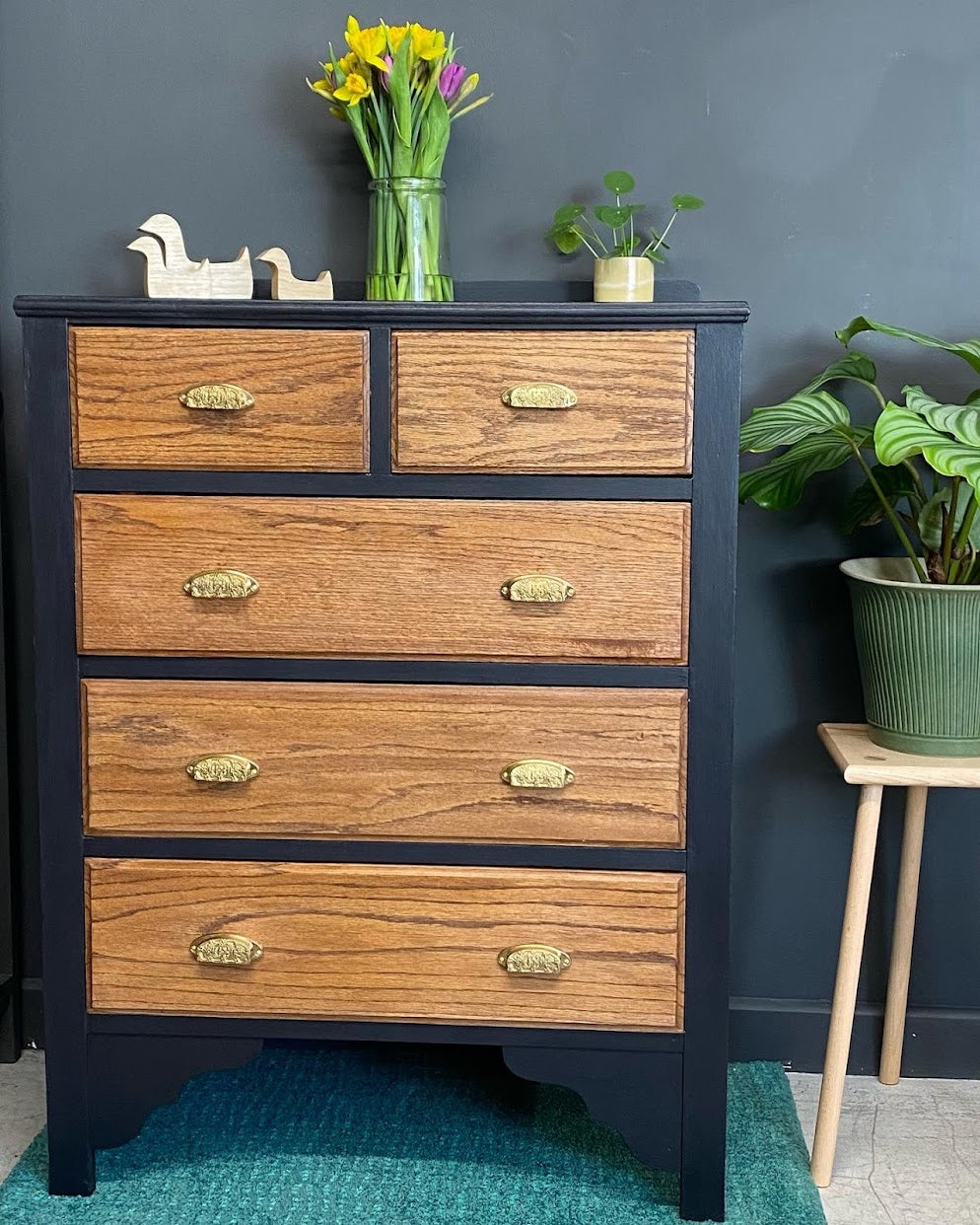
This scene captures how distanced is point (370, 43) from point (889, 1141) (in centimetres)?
173

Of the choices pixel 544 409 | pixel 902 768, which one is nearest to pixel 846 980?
pixel 902 768

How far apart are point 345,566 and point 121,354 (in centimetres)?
38

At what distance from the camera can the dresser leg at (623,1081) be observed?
1.64 metres

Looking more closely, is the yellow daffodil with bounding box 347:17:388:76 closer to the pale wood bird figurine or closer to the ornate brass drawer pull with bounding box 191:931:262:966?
the pale wood bird figurine

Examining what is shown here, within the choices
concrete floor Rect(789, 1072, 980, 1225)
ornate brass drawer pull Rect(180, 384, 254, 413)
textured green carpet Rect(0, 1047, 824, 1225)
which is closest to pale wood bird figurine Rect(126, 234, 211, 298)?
ornate brass drawer pull Rect(180, 384, 254, 413)

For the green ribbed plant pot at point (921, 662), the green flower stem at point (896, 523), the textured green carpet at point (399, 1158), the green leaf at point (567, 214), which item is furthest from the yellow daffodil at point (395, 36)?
the textured green carpet at point (399, 1158)

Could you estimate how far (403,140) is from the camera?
5.94 feet

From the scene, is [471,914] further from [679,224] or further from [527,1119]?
[679,224]

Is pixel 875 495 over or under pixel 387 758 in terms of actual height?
over

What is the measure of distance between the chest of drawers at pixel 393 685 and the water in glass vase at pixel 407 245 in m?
0.27

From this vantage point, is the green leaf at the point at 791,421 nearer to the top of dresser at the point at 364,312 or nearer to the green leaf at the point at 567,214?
the top of dresser at the point at 364,312

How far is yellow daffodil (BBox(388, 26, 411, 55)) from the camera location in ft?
5.87

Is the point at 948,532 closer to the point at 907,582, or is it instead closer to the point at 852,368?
the point at 907,582

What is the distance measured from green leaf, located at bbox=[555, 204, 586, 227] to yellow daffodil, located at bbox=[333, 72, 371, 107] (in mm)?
322
